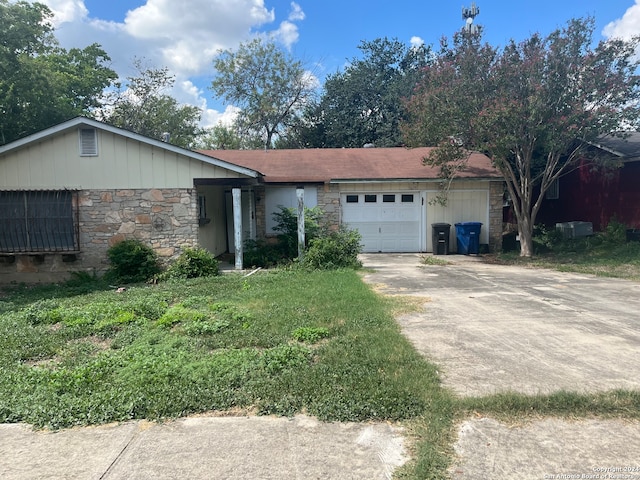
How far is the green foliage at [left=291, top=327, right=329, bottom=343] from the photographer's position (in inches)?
203

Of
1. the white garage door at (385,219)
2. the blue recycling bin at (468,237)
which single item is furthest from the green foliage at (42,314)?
the blue recycling bin at (468,237)

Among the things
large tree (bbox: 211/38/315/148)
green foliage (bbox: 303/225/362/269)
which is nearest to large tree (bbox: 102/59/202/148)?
large tree (bbox: 211/38/315/148)

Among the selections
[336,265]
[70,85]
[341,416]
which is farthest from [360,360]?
[70,85]

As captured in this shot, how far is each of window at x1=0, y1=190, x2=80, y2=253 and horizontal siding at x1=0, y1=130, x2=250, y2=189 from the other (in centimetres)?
26

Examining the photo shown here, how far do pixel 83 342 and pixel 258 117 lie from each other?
27362 millimetres

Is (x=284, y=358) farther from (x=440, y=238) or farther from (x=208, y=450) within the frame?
(x=440, y=238)

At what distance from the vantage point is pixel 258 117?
101 ft

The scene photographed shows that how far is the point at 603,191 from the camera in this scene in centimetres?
1513

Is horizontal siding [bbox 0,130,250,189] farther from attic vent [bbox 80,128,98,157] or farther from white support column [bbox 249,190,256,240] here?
white support column [bbox 249,190,256,240]

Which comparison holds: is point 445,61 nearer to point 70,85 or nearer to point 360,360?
point 360,360

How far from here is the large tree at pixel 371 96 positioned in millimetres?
26609

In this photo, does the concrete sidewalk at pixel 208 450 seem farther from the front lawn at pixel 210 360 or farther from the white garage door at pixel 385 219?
the white garage door at pixel 385 219

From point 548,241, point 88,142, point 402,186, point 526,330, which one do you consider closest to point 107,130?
point 88,142

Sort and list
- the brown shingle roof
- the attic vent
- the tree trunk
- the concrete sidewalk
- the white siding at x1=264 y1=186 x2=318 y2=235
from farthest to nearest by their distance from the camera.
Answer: the white siding at x1=264 y1=186 x2=318 y2=235 → the brown shingle roof → the tree trunk → the attic vent → the concrete sidewalk
